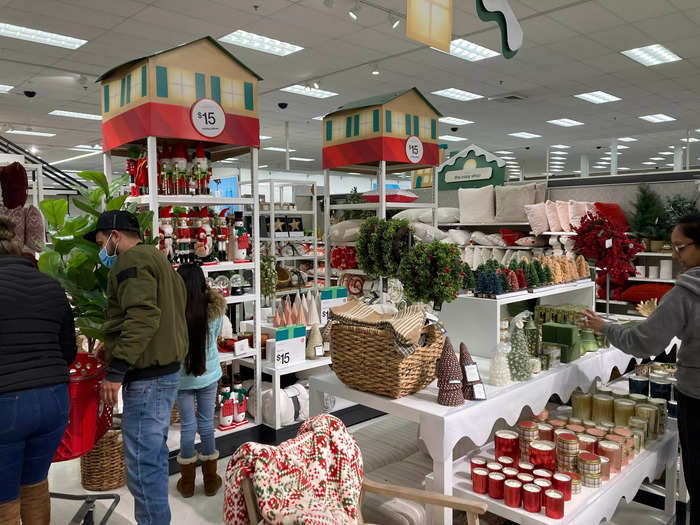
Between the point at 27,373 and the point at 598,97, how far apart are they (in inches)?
430

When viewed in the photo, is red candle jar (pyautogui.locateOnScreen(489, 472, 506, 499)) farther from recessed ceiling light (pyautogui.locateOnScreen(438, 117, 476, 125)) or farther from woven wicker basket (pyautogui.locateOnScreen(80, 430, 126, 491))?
recessed ceiling light (pyautogui.locateOnScreen(438, 117, 476, 125))

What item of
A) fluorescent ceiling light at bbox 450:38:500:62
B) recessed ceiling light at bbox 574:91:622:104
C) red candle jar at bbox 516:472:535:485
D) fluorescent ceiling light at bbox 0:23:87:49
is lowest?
red candle jar at bbox 516:472:535:485

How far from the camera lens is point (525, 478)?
88.4 inches

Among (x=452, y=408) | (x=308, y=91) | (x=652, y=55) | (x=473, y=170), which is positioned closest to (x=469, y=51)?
(x=473, y=170)

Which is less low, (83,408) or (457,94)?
(457,94)

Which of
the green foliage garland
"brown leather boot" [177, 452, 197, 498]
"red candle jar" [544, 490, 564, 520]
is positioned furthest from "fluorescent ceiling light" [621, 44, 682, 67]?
"brown leather boot" [177, 452, 197, 498]

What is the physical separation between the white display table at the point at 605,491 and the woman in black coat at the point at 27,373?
63.5 inches

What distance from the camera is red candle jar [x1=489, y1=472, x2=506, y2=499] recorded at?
2.26m

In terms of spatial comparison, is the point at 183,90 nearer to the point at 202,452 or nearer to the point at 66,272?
the point at 66,272

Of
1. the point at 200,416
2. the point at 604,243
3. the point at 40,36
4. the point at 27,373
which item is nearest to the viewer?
the point at 27,373

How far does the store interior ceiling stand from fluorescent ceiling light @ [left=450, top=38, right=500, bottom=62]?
0.14 m

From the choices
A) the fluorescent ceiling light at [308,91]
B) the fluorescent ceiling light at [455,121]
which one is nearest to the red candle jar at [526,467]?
the fluorescent ceiling light at [308,91]

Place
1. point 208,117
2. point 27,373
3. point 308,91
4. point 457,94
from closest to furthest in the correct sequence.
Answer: point 27,373
point 208,117
point 308,91
point 457,94

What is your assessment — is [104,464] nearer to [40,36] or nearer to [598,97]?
[40,36]
